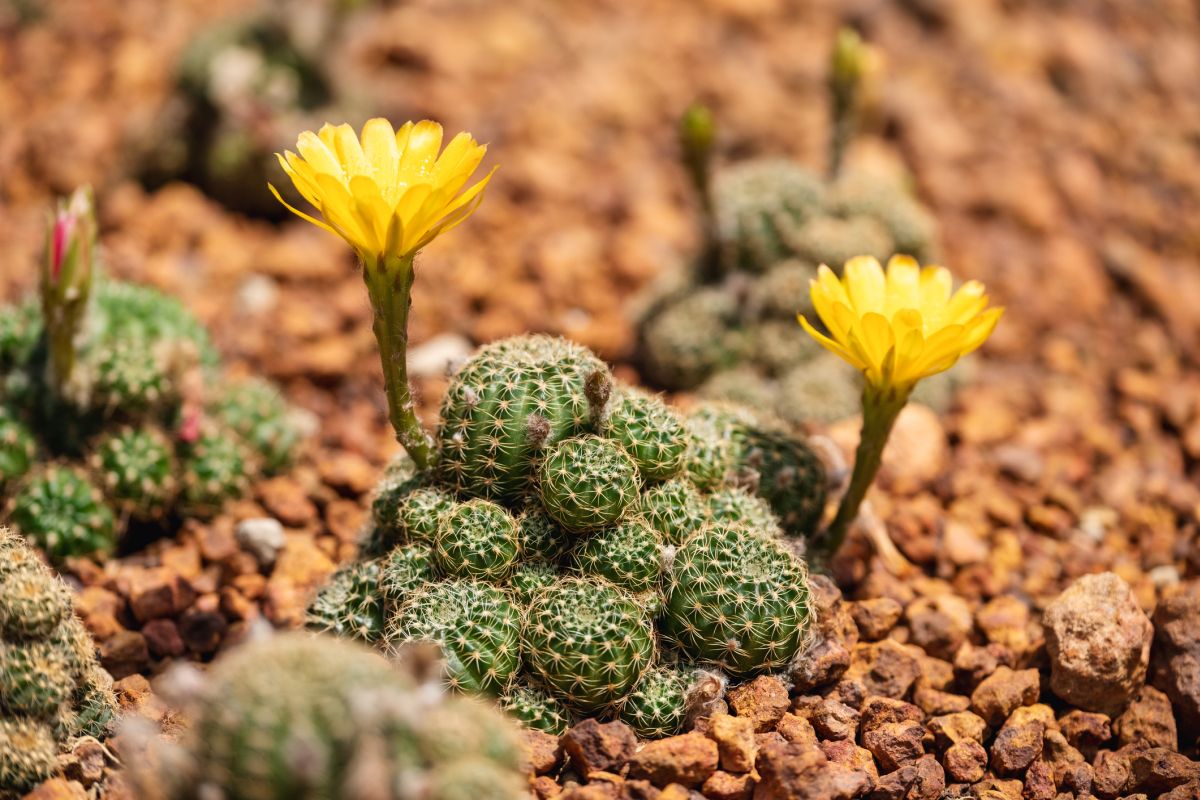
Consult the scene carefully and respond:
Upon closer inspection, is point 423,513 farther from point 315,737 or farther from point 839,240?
point 839,240

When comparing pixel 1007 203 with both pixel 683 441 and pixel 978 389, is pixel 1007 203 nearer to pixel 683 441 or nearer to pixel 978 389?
pixel 978 389

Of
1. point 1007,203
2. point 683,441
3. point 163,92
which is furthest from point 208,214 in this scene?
point 1007,203

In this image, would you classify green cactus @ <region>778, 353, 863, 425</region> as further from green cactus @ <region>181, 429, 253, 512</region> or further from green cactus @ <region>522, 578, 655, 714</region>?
green cactus @ <region>181, 429, 253, 512</region>

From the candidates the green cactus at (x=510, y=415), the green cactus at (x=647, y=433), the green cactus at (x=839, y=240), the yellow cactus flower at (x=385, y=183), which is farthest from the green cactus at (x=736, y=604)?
the green cactus at (x=839, y=240)

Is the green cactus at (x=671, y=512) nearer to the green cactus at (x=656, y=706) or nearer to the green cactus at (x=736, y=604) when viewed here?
the green cactus at (x=736, y=604)

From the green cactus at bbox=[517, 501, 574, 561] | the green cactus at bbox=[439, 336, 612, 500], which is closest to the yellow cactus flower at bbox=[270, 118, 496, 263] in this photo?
the green cactus at bbox=[439, 336, 612, 500]
